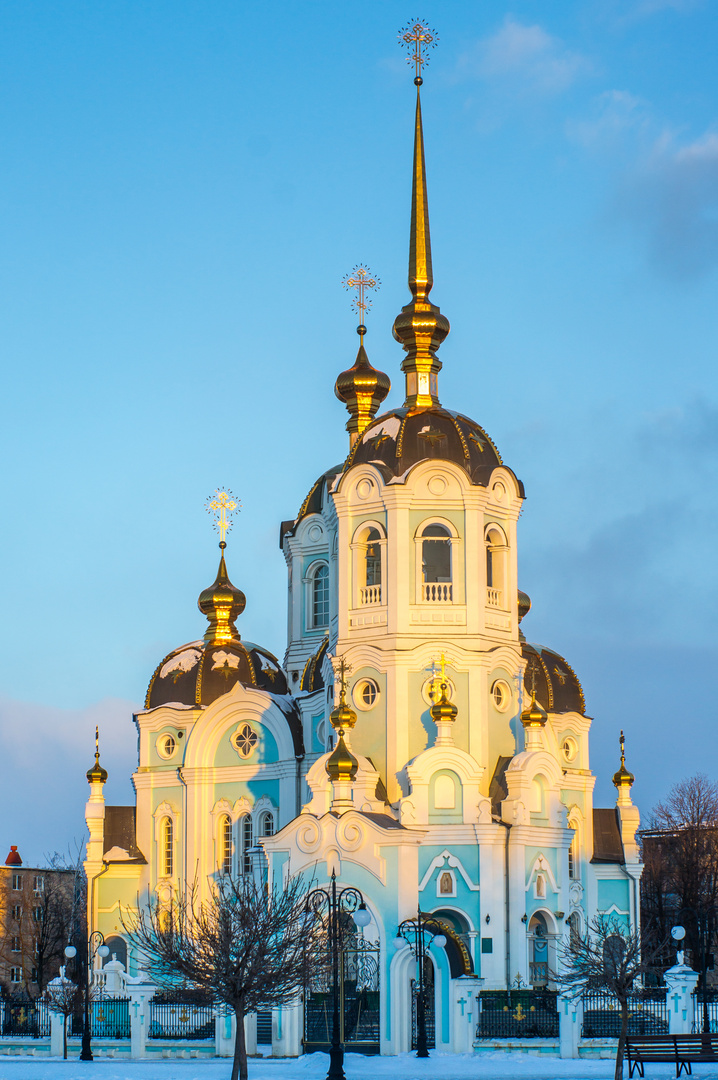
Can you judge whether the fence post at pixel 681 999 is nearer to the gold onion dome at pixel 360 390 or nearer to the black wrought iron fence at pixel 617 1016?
the black wrought iron fence at pixel 617 1016

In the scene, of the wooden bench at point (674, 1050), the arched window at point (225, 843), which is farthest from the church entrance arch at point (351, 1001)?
the arched window at point (225, 843)

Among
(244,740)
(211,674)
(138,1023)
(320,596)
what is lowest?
(138,1023)

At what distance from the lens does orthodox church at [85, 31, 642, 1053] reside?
34719mm

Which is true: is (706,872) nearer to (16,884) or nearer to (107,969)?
(107,969)

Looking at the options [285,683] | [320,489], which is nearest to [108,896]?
[285,683]

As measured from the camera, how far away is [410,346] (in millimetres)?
41438

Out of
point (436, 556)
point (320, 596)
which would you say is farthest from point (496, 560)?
point (320, 596)

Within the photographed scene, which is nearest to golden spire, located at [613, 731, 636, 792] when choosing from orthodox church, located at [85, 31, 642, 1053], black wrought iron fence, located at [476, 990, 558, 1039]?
orthodox church, located at [85, 31, 642, 1053]

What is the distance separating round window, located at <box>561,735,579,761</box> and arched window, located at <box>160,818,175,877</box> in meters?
10.8

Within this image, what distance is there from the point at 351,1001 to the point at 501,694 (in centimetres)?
857

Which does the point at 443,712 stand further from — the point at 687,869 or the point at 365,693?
the point at 687,869

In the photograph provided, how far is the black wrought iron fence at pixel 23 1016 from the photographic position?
112ft

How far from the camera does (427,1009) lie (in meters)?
33.2

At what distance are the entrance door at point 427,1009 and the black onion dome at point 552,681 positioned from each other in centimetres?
1260
